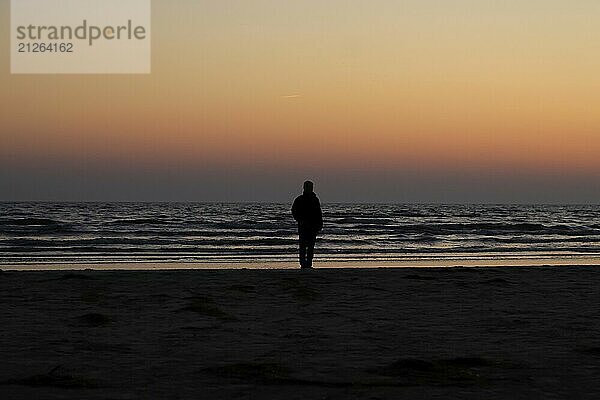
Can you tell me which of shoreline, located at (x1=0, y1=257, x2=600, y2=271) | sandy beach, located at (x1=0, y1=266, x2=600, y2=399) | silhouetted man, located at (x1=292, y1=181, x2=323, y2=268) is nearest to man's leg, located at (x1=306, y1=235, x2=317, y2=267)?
silhouetted man, located at (x1=292, y1=181, x2=323, y2=268)

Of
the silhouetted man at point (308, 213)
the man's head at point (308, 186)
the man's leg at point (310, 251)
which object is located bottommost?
the man's leg at point (310, 251)

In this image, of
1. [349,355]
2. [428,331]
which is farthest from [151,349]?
[428,331]

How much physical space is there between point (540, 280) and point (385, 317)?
5.54 meters

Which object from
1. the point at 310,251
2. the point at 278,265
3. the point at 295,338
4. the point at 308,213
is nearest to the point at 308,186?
the point at 308,213

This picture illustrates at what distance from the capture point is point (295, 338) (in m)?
7.11

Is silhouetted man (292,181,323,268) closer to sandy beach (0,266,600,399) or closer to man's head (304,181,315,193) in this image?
man's head (304,181,315,193)

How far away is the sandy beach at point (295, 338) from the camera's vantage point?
16.9 ft

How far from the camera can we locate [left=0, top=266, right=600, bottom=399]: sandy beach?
5145mm

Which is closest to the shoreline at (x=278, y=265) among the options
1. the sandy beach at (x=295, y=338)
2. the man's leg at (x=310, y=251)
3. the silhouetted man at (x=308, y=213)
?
the man's leg at (x=310, y=251)

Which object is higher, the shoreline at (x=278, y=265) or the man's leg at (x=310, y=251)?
the man's leg at (x=310, y=251)

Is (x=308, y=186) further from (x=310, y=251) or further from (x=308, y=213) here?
(x=310, y=251)

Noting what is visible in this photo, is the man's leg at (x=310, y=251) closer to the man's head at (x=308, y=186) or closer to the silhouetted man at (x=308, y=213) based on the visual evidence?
the silhouetted man at (x=308, y=213)

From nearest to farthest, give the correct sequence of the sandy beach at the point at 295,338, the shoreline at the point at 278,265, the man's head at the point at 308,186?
the sandy beach at the point at 295,338 < the man's head at the point at 308,186 < the shoreline at the point at 278,265

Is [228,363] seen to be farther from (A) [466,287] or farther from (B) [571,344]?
(A) [466,287]
